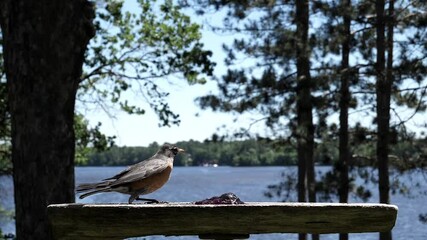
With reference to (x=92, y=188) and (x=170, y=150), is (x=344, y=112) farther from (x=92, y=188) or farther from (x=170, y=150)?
(x=92, y=188)

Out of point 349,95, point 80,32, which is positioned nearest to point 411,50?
point 349,95

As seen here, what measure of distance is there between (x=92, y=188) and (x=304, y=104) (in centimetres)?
1111

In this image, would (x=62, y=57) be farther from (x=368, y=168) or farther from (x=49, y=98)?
(x=368, y=168)

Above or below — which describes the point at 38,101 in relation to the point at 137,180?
above

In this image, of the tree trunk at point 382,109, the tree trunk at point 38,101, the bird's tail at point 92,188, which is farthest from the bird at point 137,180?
the tree trunk at point 382,109

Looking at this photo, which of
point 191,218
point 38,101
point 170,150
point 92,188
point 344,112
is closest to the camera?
point 191,218

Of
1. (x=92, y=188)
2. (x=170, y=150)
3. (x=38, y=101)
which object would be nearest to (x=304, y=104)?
(x=38, y=101)

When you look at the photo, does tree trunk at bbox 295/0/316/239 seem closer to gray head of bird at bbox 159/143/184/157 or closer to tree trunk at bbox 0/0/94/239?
tree trunk at bbox 0/0/94/239

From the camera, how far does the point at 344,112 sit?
14555 millimetres

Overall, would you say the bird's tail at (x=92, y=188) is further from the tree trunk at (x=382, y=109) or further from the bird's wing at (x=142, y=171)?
the tree trunk at (x=382, y=109)

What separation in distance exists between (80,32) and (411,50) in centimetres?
920

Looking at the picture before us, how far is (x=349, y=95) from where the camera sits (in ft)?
47.2

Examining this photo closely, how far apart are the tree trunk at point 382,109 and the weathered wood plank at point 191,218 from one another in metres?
10.2

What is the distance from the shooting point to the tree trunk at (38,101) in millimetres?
5281
